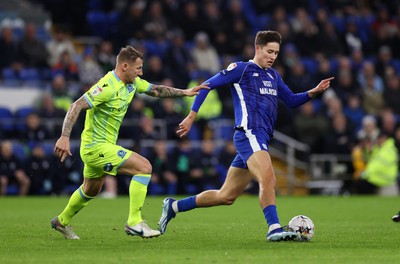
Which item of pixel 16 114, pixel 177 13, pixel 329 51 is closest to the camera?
pixel 16 114

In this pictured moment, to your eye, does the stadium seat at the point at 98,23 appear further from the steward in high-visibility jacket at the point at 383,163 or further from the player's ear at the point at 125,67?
the player's ear at the point at 125,67

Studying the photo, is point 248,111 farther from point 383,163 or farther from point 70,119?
point 383,163

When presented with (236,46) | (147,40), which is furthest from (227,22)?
(147,40)

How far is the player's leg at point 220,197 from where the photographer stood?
36.5 ft

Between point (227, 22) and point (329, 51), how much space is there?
3.52m

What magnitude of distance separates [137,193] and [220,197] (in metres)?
1.09

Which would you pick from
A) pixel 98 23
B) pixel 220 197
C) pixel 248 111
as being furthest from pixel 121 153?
pixel 98 23

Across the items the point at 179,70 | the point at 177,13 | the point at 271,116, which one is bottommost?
the point at 271,116

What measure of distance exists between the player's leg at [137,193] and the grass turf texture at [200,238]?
5.6 inches

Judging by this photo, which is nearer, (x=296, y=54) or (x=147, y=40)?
(x=147, y=40)

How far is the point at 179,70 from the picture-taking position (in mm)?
24844

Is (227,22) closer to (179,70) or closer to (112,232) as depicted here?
(179,70)

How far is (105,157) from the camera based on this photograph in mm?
10742

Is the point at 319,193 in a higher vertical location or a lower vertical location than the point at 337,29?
lower
